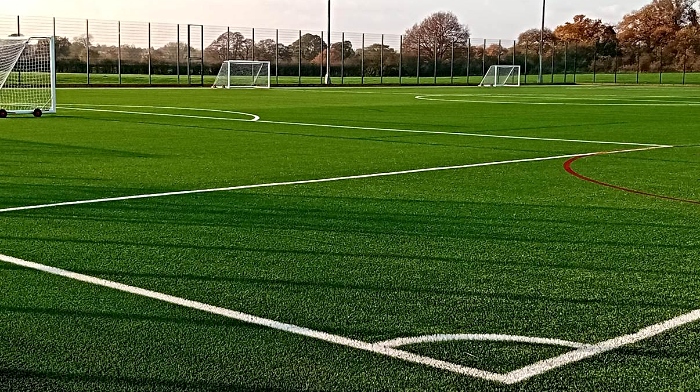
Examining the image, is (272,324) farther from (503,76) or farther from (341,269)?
(503,76)

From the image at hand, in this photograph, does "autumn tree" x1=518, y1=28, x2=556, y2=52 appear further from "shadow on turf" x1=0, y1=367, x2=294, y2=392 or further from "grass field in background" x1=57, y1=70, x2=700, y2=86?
"shadow on turf" x1=0, y1=367, x2=294, y2=392

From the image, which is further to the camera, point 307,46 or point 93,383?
point 307,46

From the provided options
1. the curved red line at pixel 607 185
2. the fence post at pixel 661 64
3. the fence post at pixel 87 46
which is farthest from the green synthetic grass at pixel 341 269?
the fence post at pixel 661 64

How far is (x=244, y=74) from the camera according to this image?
47844mm

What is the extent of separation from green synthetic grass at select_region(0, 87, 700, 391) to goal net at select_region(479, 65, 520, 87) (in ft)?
156

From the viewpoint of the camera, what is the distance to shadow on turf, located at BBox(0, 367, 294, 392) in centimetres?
288

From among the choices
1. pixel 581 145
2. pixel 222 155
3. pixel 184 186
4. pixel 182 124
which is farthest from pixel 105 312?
pixel 182 124

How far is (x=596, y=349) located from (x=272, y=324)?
1.29m

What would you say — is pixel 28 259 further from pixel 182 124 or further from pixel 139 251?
pixel 182 124

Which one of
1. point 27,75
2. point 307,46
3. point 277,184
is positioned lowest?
point 277,184

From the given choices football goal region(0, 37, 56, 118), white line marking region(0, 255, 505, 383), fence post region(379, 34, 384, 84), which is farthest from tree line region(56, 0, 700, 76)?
white line marking region(0, 255, 505, 383)

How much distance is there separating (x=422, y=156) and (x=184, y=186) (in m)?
3.62

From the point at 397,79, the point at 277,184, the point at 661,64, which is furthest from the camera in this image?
the point at 661,64

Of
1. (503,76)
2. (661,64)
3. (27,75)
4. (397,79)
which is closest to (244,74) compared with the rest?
(397,79)
